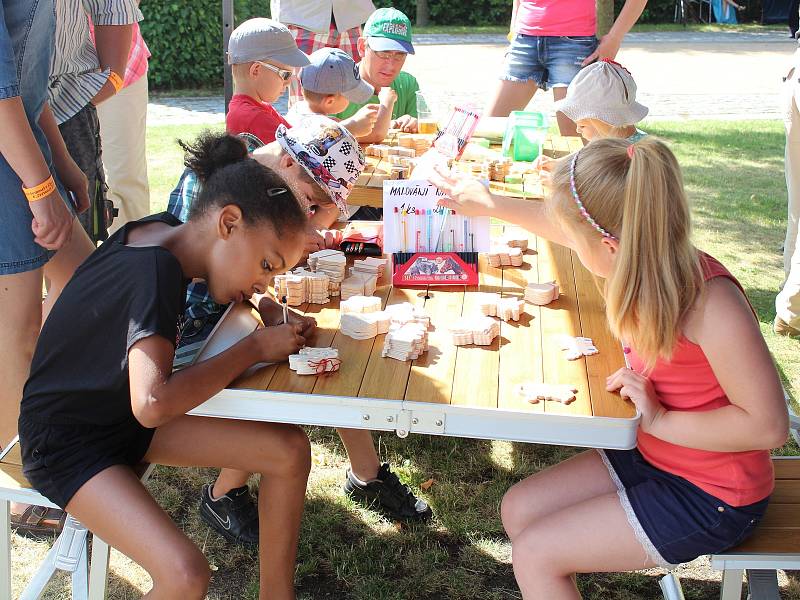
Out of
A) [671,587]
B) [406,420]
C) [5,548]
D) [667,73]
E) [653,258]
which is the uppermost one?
[653,258]

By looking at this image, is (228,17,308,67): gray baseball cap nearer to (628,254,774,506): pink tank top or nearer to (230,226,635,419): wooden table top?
(230,226,635,419): wooden table top

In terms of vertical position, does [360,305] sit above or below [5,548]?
above

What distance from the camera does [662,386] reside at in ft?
6.65

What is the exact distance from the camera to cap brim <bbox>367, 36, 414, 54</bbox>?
178 inches

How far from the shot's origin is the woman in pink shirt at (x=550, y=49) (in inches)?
193

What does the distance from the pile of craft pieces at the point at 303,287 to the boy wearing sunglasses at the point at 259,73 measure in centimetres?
126

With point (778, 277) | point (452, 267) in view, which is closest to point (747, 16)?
point (778, 277)

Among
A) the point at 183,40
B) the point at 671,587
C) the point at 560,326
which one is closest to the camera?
the point at 560,326

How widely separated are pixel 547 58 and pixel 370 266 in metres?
2.93

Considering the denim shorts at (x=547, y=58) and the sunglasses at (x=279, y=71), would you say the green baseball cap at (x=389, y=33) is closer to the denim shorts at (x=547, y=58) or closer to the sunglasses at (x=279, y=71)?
the denim shorts at (x=547, y=58)

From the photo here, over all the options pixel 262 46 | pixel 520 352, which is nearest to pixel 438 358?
pixel 520 352

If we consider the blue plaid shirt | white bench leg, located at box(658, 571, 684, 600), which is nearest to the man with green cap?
the blue plaid shirt

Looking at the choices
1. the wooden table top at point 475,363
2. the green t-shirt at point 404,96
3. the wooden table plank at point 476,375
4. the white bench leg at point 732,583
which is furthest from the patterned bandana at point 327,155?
the green t-shirt at point 404,96

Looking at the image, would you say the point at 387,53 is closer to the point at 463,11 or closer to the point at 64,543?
the point at 64,543
